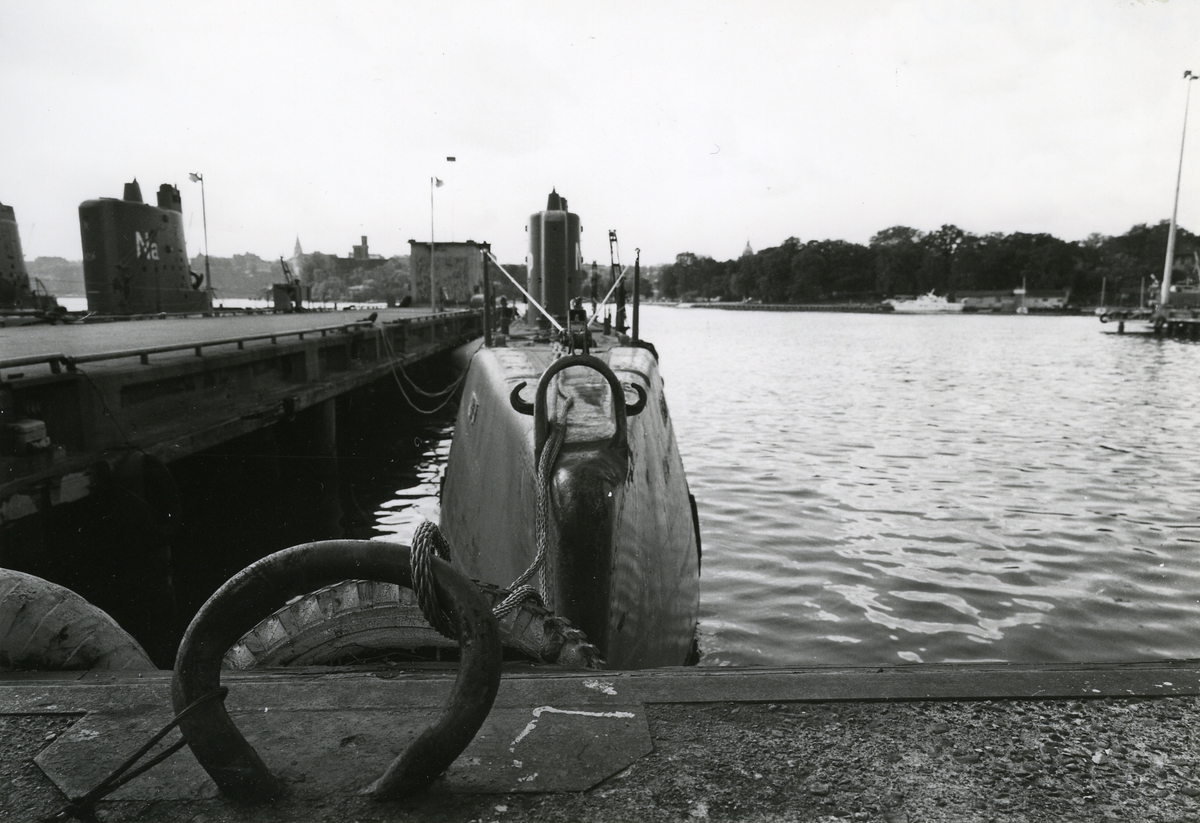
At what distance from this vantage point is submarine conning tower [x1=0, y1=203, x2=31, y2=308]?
23.9 m

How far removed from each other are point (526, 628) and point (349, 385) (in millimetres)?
12761

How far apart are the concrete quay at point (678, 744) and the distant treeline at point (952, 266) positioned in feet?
458

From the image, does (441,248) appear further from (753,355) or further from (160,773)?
(160,773)

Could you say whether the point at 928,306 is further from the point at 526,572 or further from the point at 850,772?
the point at 850,772

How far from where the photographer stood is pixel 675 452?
756cm

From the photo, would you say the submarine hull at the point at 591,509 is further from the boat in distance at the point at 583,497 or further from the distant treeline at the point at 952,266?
the distant treeline at the point at 952,266

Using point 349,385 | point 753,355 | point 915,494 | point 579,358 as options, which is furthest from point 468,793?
point 753,355

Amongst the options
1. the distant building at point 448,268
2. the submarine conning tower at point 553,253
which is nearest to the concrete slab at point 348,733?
the submarine conning tower at point 553,253

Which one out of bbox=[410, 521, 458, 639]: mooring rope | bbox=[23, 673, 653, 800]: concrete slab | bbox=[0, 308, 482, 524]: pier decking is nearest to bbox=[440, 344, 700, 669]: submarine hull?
bbox=[23, 673, 653, 800]: concrete slab

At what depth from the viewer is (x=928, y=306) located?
423ft

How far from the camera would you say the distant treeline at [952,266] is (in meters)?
122

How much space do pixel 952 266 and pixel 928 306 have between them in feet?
50.5

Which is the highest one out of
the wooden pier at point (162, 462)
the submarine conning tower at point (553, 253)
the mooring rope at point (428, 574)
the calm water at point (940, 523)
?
the submarine conning tower at point (553, 253)

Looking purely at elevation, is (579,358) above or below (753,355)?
above
